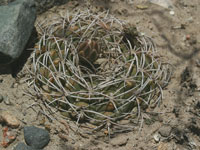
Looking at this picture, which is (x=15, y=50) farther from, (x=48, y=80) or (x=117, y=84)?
(x=117, y=84)

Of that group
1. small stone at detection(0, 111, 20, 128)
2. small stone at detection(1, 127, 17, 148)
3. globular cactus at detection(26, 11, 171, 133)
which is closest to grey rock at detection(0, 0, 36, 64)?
globular cactus at detection(26, 11, 171, 133)

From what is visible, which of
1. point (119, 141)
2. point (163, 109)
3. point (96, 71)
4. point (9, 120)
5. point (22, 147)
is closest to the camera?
point (22, 147)

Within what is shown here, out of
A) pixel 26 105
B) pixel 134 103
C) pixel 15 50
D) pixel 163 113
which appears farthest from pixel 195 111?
pixel 15 50

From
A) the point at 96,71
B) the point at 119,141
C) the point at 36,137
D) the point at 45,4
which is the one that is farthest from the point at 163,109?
the point at 45,4

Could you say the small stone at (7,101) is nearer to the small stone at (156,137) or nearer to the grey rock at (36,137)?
the grey rock at (36,137)

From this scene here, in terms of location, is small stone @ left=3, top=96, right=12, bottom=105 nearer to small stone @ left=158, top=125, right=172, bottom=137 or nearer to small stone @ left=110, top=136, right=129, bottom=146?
small stone @ left=110, top=136, right=129, bottom=146

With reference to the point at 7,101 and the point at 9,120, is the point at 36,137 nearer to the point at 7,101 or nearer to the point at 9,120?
the point at 9,120

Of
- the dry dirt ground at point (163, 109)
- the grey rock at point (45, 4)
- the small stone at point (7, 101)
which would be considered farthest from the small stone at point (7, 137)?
the grey rock at point (45, 4)

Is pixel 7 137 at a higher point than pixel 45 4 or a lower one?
lower
